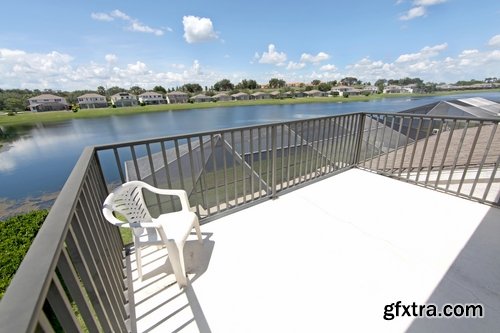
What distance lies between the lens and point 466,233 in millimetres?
2207

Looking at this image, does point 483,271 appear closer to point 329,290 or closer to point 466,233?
point 466,233

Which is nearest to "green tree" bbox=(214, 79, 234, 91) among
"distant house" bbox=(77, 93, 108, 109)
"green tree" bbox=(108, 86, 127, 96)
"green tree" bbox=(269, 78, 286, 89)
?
"green tree" bbox=(269, 78, 286, 89)

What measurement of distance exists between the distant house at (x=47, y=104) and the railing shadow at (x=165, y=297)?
69.5 m

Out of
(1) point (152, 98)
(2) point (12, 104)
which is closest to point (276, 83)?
(1) point (152, 98)

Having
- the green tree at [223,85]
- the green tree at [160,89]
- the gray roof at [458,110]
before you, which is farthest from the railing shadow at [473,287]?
the green tree at [223,85]

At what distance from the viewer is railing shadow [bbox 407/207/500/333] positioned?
1412mm

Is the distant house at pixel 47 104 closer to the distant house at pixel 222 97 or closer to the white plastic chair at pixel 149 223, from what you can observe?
the distant house at pixel 222 97

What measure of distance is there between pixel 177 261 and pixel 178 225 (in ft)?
1.01

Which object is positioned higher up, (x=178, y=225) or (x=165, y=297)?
(x=178, y=225)

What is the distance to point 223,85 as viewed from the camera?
3172 inches

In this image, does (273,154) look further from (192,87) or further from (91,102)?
(192,87)

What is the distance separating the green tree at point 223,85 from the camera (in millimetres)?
80812

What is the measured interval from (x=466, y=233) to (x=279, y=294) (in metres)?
2.16

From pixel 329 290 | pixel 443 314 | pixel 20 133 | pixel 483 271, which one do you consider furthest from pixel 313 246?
pixel 20 133
